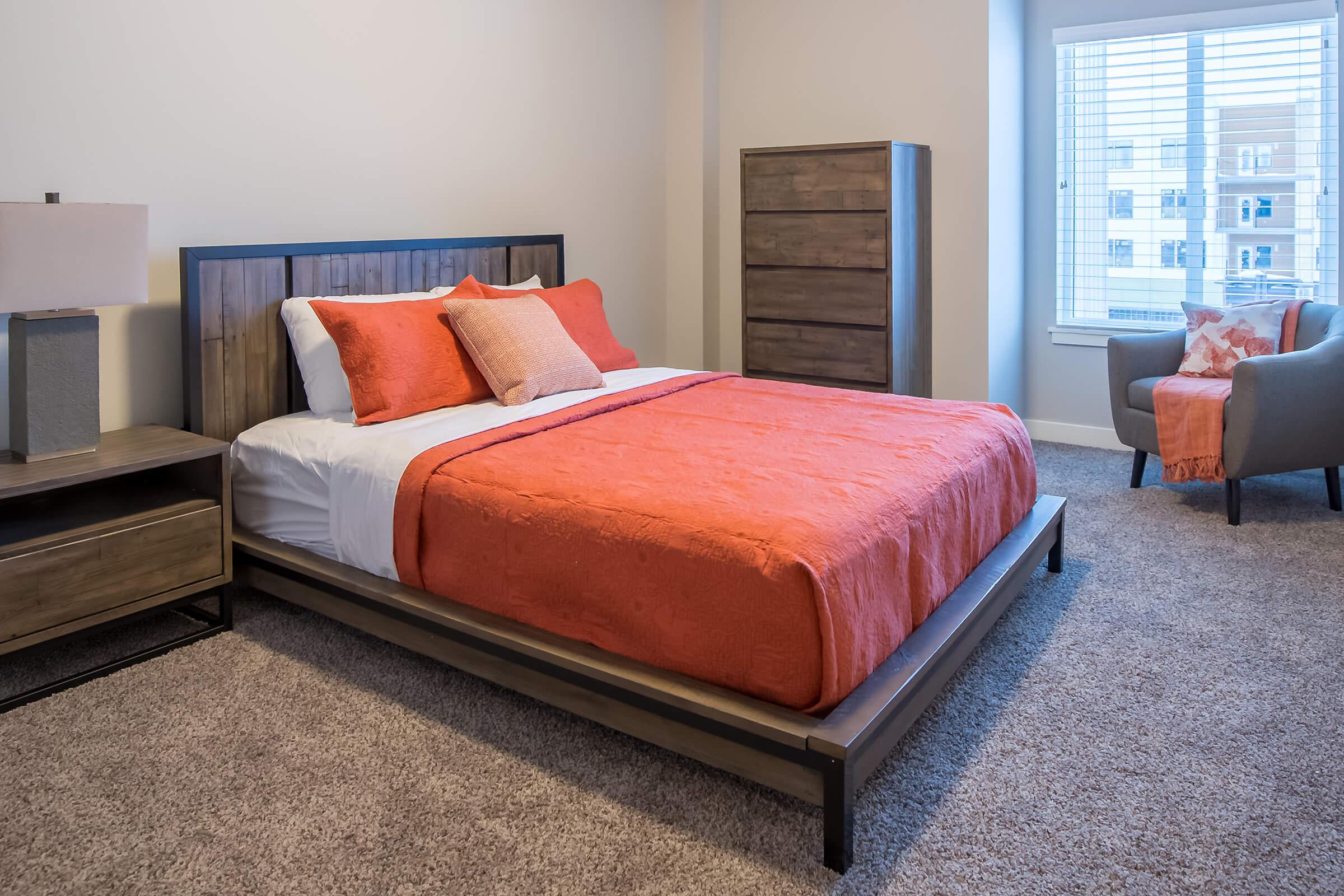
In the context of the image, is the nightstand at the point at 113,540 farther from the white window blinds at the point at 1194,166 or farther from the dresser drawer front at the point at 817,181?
the white window blinds at the point at 1194,166

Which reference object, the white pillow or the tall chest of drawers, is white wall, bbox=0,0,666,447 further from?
the tall chest of drawers

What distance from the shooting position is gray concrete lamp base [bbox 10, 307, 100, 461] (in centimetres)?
262

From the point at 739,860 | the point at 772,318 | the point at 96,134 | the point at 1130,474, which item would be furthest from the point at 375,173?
the point at 1130,474

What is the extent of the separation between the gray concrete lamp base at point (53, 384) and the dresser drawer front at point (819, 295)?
9.53 ft

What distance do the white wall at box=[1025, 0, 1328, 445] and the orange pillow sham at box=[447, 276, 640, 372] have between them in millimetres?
2354

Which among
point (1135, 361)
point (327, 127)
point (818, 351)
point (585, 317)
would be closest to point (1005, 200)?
point (1135, 361)

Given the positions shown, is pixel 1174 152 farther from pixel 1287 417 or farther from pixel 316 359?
pixel 316 359

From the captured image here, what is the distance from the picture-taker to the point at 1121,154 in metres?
4.89

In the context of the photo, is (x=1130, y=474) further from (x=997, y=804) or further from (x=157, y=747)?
(x=157, y=747)

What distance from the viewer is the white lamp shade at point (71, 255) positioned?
2.48 meters

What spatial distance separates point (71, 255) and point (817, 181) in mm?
3033

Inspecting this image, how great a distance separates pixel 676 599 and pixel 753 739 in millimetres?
315

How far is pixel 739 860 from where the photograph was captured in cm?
186

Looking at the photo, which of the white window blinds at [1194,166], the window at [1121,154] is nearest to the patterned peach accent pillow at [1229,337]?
the white window blinds at [1194,166]
